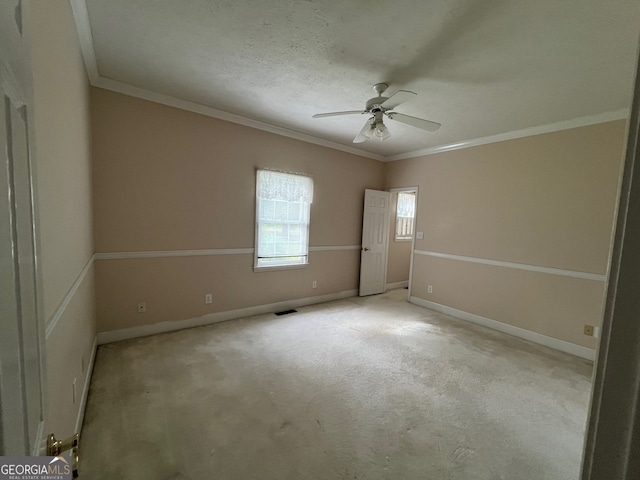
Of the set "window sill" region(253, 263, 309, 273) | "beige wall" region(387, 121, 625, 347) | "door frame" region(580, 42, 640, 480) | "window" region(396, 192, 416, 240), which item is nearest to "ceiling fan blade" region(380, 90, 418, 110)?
"door frame" region(580, 42, 640, 480)

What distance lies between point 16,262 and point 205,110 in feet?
10.8

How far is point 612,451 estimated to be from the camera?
0.40m

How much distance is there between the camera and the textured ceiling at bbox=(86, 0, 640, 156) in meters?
1.67

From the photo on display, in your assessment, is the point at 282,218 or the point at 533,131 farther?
the point at 282,218

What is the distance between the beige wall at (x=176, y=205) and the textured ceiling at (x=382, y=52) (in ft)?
1.38

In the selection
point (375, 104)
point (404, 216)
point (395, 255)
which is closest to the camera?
point (375, 104)

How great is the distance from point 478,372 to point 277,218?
3.04 meters

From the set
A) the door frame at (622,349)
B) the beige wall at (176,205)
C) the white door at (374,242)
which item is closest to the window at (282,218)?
the beige wall at (176,205)

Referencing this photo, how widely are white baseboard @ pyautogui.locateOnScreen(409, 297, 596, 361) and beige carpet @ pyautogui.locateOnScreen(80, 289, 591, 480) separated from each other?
0.14 metres

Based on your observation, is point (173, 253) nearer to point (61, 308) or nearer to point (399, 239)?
point (61, 308)

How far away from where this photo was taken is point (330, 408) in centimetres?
203

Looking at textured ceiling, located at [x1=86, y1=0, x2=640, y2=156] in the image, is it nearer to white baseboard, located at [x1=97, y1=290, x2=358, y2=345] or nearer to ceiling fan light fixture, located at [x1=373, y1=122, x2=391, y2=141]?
ceiling fan light fixture, located at [x1=373, y1=122, x2=391, y2=141]
